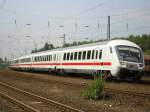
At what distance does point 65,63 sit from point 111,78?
28.9 ft

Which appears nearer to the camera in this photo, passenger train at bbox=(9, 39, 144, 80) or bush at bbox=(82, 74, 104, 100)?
bush at bbox=(82, 74, 104, 100)

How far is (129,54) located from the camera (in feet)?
71.3

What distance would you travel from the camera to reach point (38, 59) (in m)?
44.8

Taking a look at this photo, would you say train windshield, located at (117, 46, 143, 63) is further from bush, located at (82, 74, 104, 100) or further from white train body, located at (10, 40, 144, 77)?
bush, located at (82, 74, 104, 100)

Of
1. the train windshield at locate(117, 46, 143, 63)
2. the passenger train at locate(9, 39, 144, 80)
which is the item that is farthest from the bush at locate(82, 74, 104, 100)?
the train windshield at locate(117, 46, 143, 63)

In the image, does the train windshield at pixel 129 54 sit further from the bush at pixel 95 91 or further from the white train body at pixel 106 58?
the bush at pixel 95 91

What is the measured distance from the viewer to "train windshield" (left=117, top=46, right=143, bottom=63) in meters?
21.3

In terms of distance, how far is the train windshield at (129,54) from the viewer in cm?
2132

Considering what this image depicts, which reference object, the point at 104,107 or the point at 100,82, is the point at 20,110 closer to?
the point at 104,107

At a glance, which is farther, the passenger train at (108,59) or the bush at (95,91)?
the passenger train at (108,59)

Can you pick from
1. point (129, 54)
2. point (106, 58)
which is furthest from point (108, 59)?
point (129, 54)

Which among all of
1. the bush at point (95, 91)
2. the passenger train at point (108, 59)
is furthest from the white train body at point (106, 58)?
the bush at point (95, 91)

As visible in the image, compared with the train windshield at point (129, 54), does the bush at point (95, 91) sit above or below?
below

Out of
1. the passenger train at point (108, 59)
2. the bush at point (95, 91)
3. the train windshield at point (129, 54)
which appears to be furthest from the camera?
the train windshield at point (129, 54)
